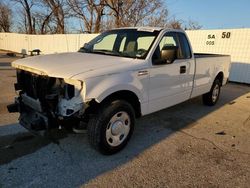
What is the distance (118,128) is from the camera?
388 cm

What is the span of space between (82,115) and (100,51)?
1721 millimetres

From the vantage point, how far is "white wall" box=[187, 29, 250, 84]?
11156 millimetres

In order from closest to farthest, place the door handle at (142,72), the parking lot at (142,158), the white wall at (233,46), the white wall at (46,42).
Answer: the parking lot at (142,158) → the door handle at (142,72) → the white wall at (233,46) → the white wall at (46,42)

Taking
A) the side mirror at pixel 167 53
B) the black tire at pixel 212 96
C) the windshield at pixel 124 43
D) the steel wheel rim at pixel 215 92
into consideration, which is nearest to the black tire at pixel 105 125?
the windshield at pixel 124 43

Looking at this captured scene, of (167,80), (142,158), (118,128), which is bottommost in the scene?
(142,158)

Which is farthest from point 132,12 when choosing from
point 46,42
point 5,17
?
point 5,17

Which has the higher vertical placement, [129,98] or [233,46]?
[233,46]

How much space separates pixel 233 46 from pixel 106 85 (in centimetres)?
984

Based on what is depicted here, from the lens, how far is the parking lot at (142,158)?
128 inches

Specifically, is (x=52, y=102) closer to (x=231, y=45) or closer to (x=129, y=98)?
(x=129, y=98)

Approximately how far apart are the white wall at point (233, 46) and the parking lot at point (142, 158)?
6.54 meters

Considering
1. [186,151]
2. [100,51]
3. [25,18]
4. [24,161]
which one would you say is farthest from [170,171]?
[25,18]

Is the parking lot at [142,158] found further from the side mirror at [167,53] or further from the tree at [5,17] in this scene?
the tree at [5,17]

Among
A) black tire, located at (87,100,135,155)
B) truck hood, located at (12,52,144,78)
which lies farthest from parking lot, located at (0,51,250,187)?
truck hood, located at (12,52,144,78)
